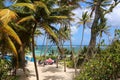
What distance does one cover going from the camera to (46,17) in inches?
995

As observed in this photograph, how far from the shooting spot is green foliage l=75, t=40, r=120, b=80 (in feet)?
44.1

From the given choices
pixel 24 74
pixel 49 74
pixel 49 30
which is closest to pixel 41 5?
pixel 49 30

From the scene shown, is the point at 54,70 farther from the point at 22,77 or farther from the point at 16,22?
the point at 16,22

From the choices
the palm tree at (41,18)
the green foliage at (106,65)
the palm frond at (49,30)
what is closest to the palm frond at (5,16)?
the green foliage at (106,65)

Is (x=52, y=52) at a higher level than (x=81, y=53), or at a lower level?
lower

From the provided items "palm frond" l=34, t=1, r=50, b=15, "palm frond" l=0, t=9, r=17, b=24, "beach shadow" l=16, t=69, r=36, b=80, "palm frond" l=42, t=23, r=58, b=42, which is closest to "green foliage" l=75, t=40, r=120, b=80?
"palm frond" l=0, t=9, r=17, b=24

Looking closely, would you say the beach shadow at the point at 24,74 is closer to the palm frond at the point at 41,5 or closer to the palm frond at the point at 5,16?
the palm frond at the point at 41,5

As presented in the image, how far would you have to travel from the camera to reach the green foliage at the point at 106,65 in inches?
529

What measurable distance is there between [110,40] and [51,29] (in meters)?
11.4

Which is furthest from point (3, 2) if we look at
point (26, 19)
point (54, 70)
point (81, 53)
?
point (81, 53)

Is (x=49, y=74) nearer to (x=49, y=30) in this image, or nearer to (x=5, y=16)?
(x=49, y=30)

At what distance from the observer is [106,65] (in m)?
13.6

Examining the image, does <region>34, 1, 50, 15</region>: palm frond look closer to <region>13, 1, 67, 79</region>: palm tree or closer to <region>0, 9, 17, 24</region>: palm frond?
<region>13, 1, 67, 79</region>: palm tree

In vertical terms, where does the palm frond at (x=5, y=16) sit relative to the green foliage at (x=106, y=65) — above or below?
above
